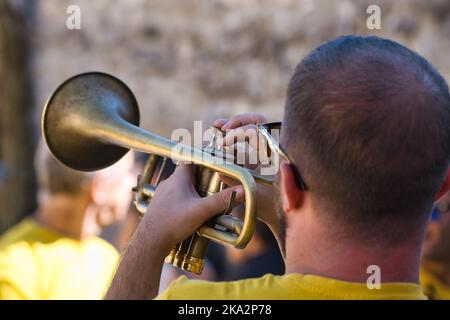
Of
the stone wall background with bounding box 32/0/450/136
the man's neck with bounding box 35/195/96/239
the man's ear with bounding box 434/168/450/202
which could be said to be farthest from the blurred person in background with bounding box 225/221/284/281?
the stone wall background with bounding box 32/0/450/136

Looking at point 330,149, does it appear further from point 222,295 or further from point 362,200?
point 222,295

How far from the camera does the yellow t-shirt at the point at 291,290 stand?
5.13 ft

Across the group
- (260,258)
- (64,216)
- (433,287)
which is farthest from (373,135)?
(260,258)

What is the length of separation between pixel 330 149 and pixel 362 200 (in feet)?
0.46

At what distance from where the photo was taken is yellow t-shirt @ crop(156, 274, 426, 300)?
5.13 ft

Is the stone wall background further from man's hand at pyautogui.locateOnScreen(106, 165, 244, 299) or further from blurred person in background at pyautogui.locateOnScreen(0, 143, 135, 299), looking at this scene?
man's hand at pyautogui.locateOnScreen(106, 165, 244, 299)

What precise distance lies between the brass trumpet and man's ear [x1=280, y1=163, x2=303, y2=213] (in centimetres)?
24

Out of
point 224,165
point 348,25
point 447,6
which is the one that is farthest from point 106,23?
point 224,165

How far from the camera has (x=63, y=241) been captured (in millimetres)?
3936

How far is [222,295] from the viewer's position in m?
1.62

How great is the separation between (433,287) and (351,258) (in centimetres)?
252

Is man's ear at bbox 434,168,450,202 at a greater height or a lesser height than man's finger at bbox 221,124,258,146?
lesser

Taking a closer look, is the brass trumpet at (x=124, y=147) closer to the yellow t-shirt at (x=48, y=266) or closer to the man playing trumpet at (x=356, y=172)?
the man playing trumpet at (x=356, y=172)
